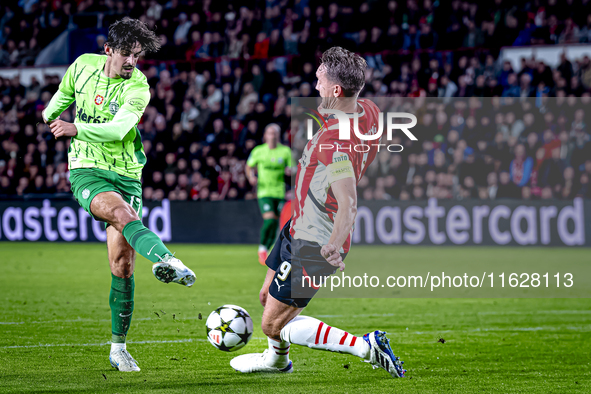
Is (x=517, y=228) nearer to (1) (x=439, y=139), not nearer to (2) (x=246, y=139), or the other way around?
(1) (x=439, y=139)

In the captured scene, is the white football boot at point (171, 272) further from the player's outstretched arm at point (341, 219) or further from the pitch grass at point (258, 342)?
the player's outstretched arm at point (341, 219)

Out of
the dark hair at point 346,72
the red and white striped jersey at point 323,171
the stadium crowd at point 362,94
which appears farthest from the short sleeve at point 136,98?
the stadium crowd at point 362,94

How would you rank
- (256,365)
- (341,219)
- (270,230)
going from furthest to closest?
1. (270,230)
2. (256,365)
3. (341,219)

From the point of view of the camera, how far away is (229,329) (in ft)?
14.8

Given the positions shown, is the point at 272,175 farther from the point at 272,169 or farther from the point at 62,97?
the point at 62,97

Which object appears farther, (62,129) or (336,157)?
(62,129)

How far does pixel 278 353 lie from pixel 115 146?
64.1 inches

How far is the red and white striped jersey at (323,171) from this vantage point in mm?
3850

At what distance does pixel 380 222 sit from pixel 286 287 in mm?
10251

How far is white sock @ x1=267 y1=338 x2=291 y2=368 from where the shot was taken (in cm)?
445

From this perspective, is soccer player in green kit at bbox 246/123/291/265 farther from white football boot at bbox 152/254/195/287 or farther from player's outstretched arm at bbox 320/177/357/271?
player's outstretched arm at bbox 320/177/357/271

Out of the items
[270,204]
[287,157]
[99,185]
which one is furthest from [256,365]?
[287,157]

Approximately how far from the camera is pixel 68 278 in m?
10.1

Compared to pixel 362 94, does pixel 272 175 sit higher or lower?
lower
